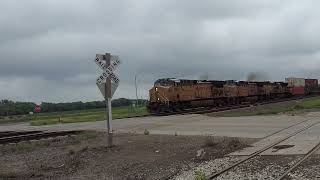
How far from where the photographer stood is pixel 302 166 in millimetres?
12328

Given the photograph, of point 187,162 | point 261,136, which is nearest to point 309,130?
point 261,136

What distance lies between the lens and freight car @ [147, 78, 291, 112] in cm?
4762

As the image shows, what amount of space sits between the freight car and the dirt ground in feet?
82.3

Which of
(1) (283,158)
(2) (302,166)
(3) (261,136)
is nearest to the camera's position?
(2) (302,166)

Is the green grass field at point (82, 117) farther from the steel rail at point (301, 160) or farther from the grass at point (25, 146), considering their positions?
the steel rail at point (301, 160)

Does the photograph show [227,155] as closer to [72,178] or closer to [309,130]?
[72,178]

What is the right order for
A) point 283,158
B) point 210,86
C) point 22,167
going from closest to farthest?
1. point 283,158
2. point 22,167
3. point 210,86

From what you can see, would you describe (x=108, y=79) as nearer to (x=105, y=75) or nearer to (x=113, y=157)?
(x=105, y=75)

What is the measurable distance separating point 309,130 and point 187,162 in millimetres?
9047

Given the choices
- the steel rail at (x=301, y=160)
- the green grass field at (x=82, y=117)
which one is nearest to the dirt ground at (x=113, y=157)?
the steel rail at (x=301, y=160)

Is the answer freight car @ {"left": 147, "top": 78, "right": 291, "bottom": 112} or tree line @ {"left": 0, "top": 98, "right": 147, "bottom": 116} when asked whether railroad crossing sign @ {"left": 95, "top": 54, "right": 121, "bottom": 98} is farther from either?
tree line @ {"left": 0, "top": 98, "right": 147, "bottom": 116}

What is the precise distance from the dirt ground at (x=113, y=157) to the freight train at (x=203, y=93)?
25223 mm

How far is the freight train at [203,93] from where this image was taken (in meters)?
47.7

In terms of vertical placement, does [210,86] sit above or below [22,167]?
above
